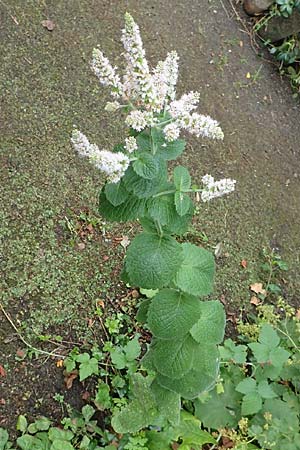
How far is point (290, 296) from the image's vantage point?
2.48 meters

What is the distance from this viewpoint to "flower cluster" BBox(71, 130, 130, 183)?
43.0 inches

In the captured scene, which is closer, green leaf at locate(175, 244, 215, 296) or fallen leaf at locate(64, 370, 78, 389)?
green leaf at locate(175, 244, 215, 296)

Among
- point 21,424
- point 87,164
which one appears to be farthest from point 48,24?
point 21,424

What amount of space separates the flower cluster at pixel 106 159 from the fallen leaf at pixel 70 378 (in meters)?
1.07

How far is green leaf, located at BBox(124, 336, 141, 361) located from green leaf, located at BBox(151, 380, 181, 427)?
0.79 feet

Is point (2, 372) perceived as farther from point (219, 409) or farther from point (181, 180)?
point (181, 180)

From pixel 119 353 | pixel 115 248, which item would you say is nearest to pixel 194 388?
pixel 119 353

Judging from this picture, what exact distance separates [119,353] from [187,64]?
1569mm

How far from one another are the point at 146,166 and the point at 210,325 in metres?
0.60

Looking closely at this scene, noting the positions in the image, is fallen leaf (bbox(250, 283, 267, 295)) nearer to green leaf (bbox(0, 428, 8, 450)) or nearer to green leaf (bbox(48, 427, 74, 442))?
green leaf (bbox(48, 427, 74, 442))

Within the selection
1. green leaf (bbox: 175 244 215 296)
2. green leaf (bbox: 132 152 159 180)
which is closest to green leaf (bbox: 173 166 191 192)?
green leaf (bbox: 132 152 159 180)

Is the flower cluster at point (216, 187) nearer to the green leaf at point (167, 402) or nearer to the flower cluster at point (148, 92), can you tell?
the flower cluster at point (148, 92)

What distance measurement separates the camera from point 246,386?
197cm

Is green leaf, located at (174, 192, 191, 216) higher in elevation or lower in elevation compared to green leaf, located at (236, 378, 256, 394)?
higher
